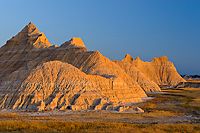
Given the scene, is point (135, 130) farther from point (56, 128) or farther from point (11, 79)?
point (11, 79)

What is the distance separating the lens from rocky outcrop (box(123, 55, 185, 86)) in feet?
454

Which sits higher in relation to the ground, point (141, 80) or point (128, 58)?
point (128, 58)

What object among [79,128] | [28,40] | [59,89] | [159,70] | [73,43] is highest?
[28,40]

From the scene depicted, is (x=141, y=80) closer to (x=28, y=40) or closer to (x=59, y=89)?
(x=28, y=40)

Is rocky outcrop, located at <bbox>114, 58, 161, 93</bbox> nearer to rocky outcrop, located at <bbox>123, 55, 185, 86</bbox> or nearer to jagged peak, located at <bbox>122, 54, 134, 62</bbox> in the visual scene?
jagged peak, located at <bbox>122, 54, 134, 62</bbox>

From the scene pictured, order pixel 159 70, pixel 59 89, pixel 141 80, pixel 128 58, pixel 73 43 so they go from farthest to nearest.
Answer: pixel 159 70, pixel 128 58, pixel 141 80, pixel 73 43, pixel 59 89

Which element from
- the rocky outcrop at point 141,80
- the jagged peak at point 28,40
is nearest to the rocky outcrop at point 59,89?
the rocky outcrop at point 141,80

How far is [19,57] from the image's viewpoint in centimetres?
7456

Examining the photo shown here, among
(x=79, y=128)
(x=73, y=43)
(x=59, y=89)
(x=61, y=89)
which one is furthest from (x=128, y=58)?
(x=79, y=128)

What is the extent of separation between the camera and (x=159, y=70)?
14400 cm

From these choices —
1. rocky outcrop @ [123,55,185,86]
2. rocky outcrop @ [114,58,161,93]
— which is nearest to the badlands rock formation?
rocky outcrop @ [114,58,161,93]

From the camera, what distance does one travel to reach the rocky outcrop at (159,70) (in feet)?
454

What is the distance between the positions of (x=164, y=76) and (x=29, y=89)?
11808 cm

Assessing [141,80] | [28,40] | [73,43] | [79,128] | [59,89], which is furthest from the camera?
[141,80]
